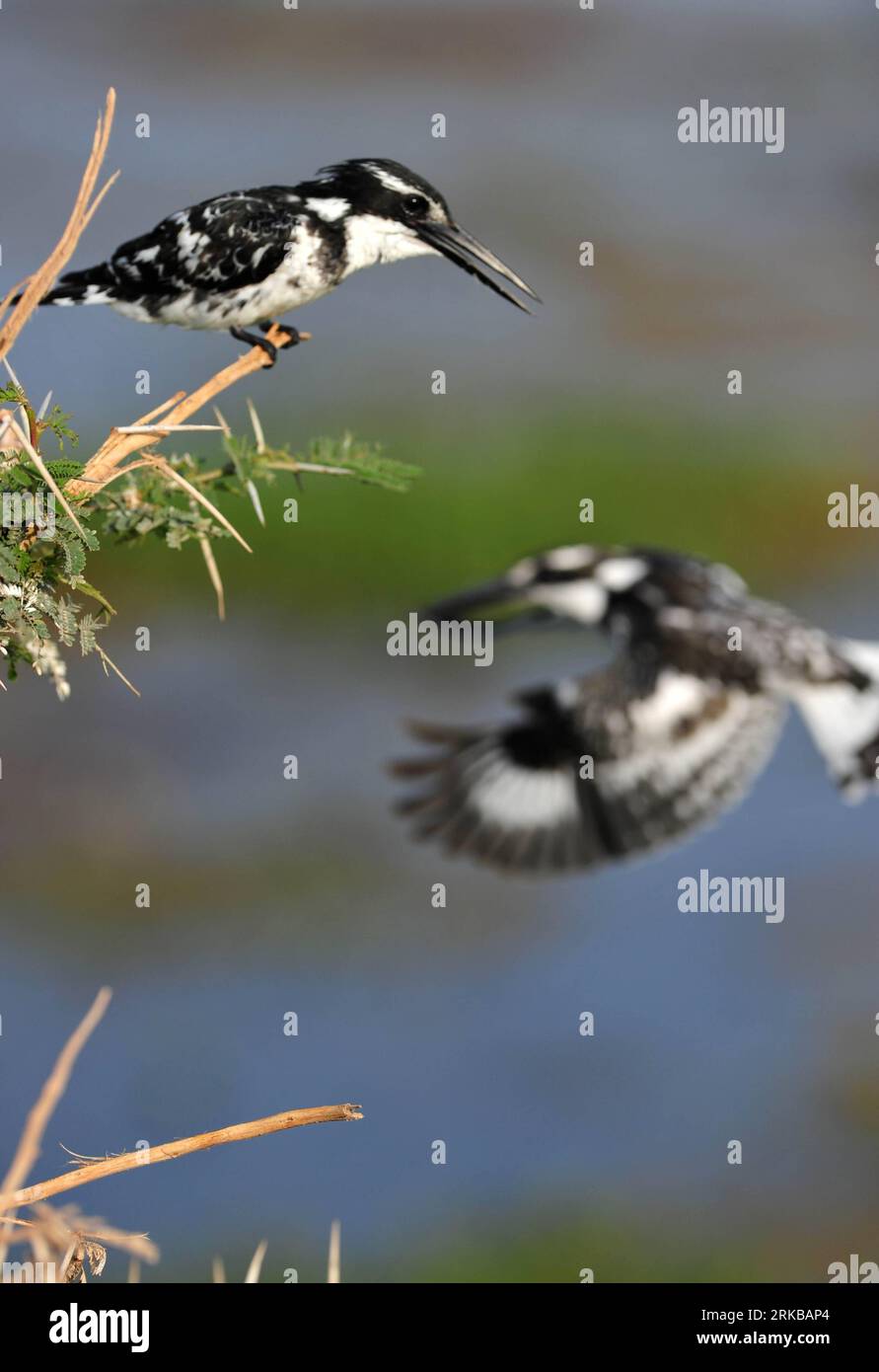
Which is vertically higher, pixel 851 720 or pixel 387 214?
pixel 387 214

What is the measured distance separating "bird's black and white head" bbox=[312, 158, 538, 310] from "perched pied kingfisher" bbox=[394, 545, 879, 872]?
772 mm

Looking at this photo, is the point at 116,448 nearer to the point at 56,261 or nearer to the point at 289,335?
the point at 56,261

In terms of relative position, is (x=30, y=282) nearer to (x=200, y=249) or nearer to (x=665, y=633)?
(x=200, y=249)

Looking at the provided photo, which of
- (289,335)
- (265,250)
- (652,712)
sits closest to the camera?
(289,335)

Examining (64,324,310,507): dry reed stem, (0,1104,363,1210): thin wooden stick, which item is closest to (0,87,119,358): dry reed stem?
(64,324,310,507): dry reed stem

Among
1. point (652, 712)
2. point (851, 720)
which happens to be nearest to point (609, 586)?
point (652, 712)

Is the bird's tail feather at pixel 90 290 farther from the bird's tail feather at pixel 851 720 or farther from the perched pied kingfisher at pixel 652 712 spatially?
the bird's tail feather at pixel 851 720

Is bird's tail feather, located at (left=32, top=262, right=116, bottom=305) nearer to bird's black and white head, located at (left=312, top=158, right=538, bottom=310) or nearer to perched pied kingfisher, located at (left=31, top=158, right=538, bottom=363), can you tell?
perched pied kingfisher, located at (left=31, top=158, right=538, bottom=363)

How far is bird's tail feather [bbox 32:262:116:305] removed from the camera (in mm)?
1278

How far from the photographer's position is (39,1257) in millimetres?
632

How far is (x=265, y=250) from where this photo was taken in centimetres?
124

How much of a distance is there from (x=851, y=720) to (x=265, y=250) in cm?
108

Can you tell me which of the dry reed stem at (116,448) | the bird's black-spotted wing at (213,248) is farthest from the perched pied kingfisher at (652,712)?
the dry reed stem at (116,448)

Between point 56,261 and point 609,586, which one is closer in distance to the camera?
point 56,261
